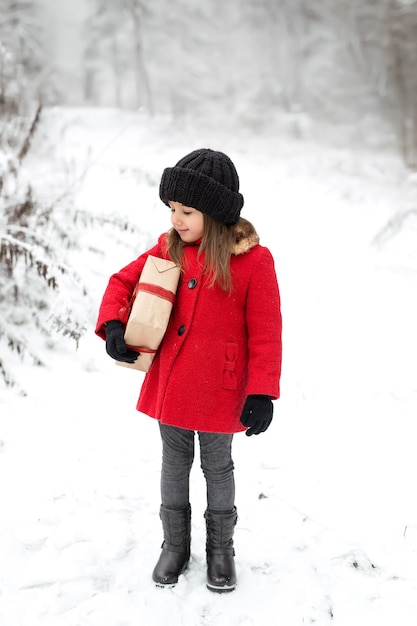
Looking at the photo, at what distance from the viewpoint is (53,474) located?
117 inches

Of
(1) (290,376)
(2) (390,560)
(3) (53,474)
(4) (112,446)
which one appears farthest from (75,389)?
(2) (390,560)

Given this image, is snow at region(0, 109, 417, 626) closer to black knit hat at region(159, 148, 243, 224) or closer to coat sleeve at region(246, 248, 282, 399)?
coat sleeve at region(246, 248, 282, 399)

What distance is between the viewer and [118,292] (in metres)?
2.16

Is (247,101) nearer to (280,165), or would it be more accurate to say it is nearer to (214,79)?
(214,79)

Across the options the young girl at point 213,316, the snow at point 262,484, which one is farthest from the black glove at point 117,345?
the snow at point 262,484

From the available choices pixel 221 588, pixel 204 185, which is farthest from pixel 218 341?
pixel 221 588

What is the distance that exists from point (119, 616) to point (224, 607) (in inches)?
15.7

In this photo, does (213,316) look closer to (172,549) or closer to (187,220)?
(187,220)

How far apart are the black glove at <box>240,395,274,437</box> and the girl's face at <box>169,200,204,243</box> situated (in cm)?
65

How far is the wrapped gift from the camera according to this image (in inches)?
79.4

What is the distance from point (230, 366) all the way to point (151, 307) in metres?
0.36

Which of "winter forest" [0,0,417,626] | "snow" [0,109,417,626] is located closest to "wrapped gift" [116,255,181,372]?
"winter forest" [0,0,417,626]

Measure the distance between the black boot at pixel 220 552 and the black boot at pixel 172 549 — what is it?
0.10m

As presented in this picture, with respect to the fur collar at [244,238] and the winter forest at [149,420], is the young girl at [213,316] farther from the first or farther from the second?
the winter forest at [149,420]
